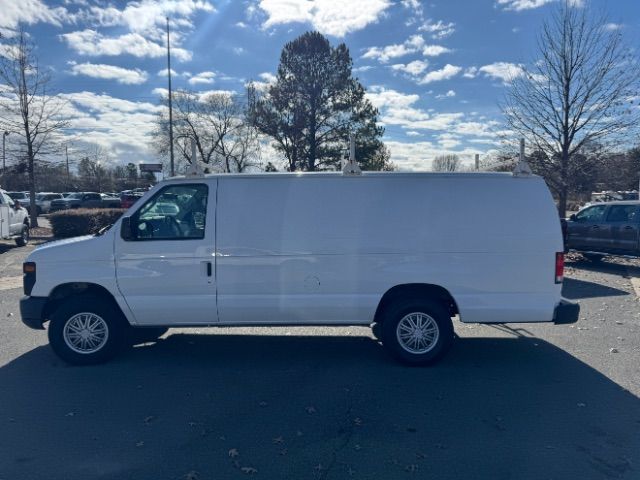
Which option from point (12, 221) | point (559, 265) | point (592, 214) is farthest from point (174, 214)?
point (12, 221)

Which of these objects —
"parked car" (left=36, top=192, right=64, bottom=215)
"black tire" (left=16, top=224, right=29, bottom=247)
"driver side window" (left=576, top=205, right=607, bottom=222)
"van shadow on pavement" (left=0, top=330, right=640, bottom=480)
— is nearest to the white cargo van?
"van shadow on pavement" (left=0, top=330, right=640, bottom=480)

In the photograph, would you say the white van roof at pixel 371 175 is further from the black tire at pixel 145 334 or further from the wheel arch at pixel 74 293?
the black tire at pixel 145 334

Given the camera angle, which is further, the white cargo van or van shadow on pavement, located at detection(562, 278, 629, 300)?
van shadow on pavement, located at detection(562, 278, 629, 300)

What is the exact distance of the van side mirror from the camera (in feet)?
17.9

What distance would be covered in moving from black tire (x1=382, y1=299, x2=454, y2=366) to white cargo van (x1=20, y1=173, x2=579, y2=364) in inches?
0.5

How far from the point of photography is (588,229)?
43.7 ft

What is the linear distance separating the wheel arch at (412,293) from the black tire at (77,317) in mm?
2953

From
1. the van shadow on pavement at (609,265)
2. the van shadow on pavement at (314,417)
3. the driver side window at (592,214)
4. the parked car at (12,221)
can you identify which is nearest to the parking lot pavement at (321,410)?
the van shadow on pavement at (314,417)

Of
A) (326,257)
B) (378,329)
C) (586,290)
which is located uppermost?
(326,257)

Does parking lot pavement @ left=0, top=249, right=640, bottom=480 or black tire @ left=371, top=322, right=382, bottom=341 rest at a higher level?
black tire @ left=371, top=322, right=382, bottom=341

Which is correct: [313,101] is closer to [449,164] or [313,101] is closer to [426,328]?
[449,164]

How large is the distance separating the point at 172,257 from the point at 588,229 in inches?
459

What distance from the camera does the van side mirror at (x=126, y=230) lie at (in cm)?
546

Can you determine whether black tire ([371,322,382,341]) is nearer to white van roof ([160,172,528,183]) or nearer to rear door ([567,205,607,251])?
white van roof ([160,172,528,183])
